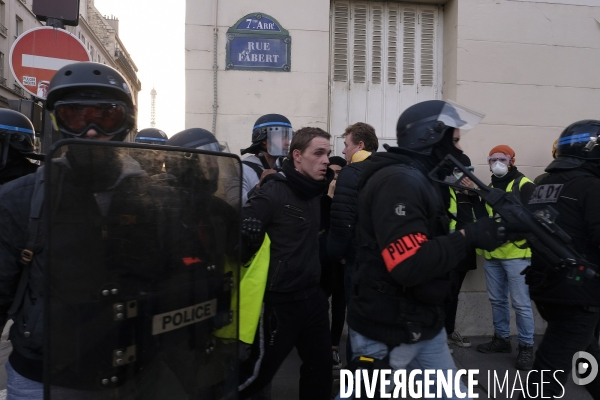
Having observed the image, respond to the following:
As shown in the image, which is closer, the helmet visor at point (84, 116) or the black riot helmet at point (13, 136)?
the helmet visor at point (84, 116)

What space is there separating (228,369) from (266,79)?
13.2 feet

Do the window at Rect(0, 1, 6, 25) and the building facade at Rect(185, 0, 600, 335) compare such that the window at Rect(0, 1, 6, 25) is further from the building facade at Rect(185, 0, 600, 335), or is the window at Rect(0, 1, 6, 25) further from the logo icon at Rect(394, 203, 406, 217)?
the logo icon at Rect(394, 203, 406, 217)

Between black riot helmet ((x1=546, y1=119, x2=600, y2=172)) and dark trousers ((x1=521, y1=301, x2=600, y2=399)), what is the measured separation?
0.86 m

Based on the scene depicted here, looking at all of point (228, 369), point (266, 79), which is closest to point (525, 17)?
point (266, 79)

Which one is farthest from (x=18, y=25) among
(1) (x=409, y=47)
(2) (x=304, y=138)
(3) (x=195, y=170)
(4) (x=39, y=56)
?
(3) (x=195, y=170)

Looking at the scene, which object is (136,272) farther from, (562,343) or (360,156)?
(360,156)

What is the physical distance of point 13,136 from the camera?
289cm

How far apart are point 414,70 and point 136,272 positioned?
5182 mm

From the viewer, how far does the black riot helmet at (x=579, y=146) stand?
2.92 metres

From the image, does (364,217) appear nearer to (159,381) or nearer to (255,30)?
(159,381)

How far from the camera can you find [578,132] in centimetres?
299

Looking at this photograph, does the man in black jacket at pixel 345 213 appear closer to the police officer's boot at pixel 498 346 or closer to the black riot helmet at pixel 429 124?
the black riot helmet at pixel 429 124

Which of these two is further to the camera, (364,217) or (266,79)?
(266,79)

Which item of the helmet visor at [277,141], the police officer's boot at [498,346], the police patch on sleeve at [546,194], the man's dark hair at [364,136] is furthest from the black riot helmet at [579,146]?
the police officer's boot at [498,346]
